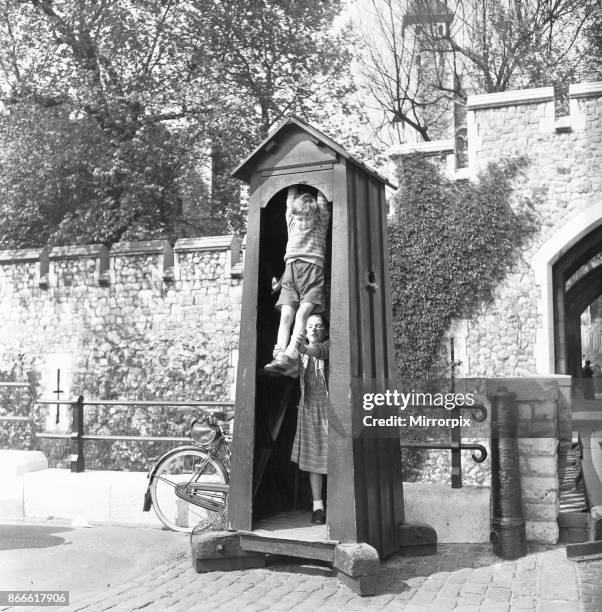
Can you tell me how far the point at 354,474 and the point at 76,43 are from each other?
49.6 feet

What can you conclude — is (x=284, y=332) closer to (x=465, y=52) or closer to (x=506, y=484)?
(x=506, y=484)

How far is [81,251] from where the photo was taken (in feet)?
50.1

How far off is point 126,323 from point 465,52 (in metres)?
11.5

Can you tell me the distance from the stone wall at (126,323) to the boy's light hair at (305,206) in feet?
30.2

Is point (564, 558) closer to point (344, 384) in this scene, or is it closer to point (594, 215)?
point (344, 384)

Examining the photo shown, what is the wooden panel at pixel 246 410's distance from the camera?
15.6 feet

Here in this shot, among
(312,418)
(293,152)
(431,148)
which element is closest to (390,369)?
(312,418)

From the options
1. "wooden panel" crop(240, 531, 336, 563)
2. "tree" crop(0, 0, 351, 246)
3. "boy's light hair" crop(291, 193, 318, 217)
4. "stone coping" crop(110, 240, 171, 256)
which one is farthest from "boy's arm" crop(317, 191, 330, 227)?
"tree" crop(0, 0, 351, 246)

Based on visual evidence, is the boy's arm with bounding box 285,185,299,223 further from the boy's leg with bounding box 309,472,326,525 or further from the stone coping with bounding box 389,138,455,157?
the stone coping with bounding box 389,138,455,157

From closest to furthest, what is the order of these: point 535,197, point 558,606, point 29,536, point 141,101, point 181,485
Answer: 1. point 558,606
2. point 29,536
3. point 181,485
4. point 535,197
5. point 141,101

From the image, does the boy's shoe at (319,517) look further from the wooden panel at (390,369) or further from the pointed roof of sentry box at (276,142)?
the pointed roof of sentry box at (276,142)

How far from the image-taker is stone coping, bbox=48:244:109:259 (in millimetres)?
15250

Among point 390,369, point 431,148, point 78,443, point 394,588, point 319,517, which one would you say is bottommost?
point 394,588

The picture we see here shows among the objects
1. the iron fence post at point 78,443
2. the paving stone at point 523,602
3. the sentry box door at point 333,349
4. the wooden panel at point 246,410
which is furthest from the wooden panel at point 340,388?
the iron fence post at point 78,443
